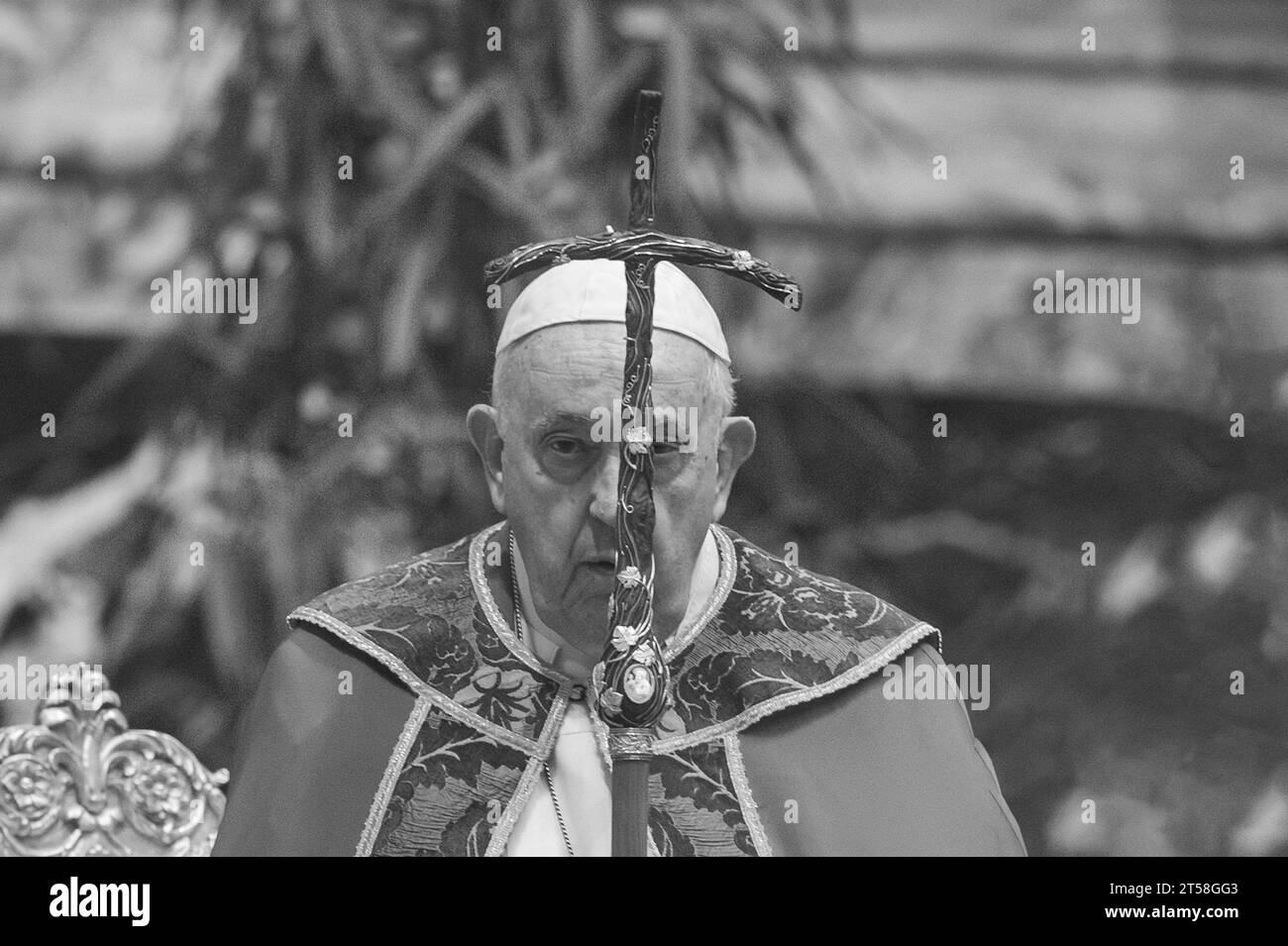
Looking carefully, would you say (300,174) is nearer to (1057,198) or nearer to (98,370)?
(98,370)

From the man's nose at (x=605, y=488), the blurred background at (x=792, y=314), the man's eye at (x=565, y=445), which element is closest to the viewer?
the man's nose at (x=605, y=488)

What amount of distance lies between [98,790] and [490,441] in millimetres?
1379

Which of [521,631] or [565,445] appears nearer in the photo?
[565,445]

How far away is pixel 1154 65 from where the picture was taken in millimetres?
6508

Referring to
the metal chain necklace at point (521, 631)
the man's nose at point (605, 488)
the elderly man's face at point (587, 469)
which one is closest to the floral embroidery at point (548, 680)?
the metal chain necklace at point (521, 631)

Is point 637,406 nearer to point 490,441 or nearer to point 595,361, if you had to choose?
point 595,361

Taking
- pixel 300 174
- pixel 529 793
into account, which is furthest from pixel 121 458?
pixel 529 793

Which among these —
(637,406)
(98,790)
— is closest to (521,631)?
(637,406)

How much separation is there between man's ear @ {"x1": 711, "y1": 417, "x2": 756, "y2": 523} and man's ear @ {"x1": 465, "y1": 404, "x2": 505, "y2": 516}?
43 centimetres

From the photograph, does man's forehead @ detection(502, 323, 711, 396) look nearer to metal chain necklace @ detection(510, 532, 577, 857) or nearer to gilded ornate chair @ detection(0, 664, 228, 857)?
metal chain necklace @ detection(510, 532, 577, 857)

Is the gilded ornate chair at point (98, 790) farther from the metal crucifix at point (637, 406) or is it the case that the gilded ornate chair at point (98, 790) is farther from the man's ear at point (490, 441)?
the metal crucifix at point (637, 406)

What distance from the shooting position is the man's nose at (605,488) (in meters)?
4.52

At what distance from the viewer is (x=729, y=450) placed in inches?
191

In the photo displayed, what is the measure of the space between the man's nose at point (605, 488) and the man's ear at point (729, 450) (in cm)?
30
